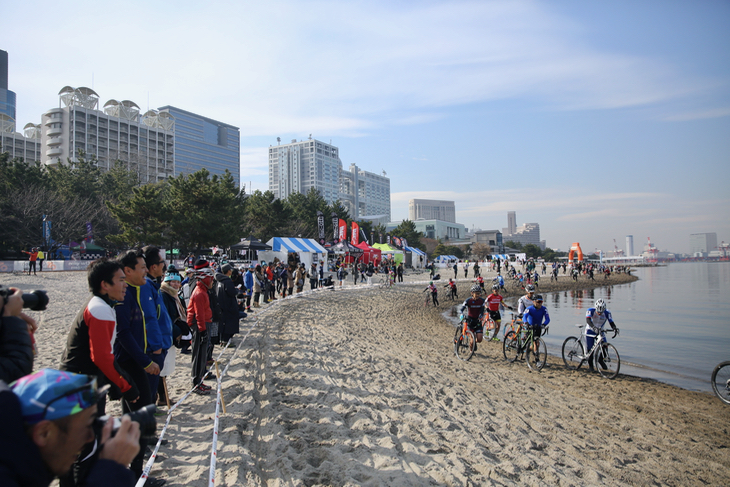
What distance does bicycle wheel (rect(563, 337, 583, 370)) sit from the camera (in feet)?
30.0

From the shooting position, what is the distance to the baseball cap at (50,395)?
1.19 m

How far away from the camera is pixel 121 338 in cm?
318

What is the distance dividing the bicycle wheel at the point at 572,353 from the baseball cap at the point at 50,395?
32.6 feet

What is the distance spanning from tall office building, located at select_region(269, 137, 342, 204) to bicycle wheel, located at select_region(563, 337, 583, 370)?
16210cm

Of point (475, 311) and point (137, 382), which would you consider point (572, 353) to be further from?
point (137, 382)

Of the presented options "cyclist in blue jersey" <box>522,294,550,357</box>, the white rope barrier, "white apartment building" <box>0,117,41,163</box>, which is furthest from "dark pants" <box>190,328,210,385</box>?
"white apartment building" <box>0,117,41,163</box>

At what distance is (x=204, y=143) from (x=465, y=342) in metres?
151

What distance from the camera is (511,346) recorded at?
380 inches

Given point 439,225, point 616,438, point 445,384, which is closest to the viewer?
point 616,438

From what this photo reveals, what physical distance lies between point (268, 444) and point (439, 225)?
170 metres

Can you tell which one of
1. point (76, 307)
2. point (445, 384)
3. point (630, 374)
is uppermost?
point (76, 307)

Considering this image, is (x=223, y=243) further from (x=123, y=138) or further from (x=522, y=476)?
(x=123, y=138)

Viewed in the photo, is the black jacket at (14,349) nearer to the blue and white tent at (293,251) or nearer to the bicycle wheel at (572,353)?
the bicycle wheel at (572,353)

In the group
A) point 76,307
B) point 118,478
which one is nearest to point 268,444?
point 118,478
